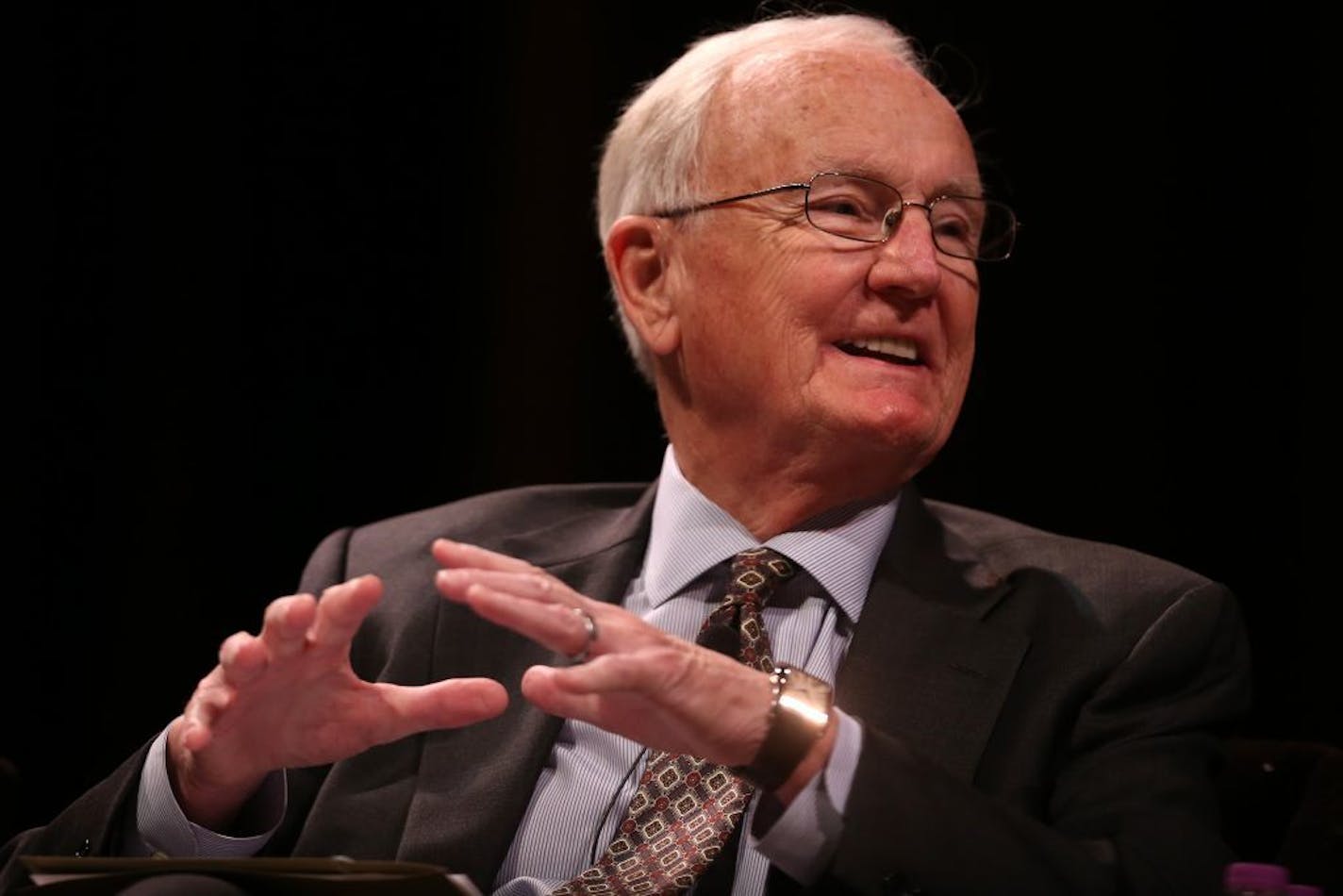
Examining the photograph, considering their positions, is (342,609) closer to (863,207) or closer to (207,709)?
(207,709)

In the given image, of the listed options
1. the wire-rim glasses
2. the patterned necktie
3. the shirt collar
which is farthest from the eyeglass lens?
the patterned necktie

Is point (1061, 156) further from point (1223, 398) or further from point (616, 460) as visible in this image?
point (616, 460)

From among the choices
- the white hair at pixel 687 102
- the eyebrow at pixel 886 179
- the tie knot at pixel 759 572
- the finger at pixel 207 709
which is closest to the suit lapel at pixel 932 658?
the tie knot at pixel 759 572

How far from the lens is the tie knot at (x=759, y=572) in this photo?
2.15 meters

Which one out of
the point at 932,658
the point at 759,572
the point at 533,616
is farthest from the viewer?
the point at 759,572

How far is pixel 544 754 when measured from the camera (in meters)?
2.11

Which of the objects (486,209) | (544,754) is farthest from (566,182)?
(544,754)

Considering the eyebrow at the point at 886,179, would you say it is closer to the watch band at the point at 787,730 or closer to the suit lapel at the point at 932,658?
the suit lapel at the point at 932,658

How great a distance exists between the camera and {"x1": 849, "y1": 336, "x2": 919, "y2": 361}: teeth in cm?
220

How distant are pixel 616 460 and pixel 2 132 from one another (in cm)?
134

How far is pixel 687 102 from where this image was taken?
234 cm

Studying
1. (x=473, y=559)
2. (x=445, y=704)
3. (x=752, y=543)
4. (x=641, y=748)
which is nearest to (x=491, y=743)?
(x=641, y=748)

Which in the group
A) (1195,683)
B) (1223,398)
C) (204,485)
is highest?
(1223,398)

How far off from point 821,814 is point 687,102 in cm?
112
